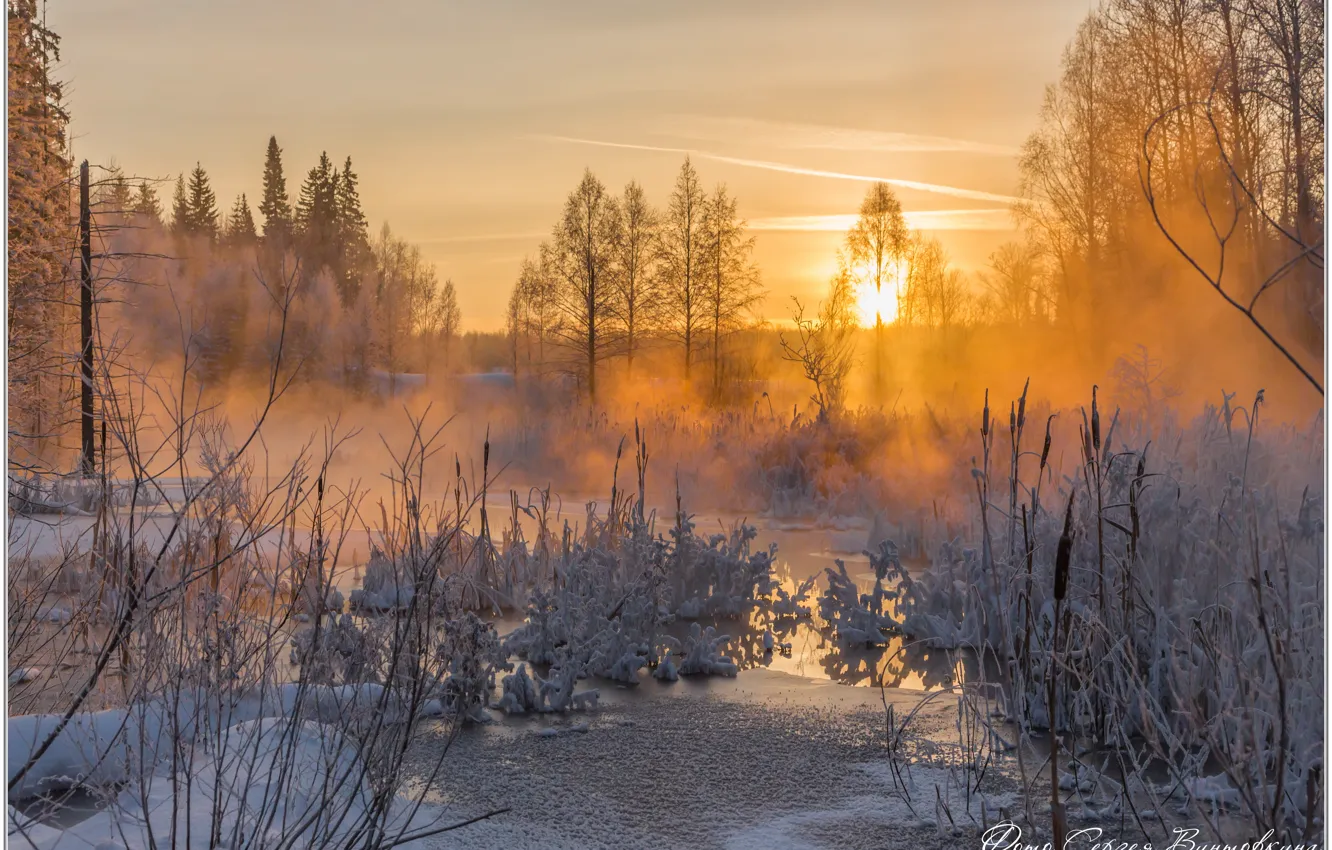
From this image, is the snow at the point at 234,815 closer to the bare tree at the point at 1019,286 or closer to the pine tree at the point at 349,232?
the bare tree at the point at 1019,286

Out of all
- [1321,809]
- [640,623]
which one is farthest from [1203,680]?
[640,623]

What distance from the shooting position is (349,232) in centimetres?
4738

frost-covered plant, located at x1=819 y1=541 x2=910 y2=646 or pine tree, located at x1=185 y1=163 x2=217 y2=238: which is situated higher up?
pine tree, located at x1=185 y1=163 x2=217 y2=238

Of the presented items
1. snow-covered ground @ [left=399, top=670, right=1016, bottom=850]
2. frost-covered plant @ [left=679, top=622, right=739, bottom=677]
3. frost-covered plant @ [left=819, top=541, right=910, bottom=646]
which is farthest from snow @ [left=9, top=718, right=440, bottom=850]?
frost-covered plant @ [left=819, top=541, right=910, bottom=646]

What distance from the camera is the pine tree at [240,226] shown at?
44062 millimetres

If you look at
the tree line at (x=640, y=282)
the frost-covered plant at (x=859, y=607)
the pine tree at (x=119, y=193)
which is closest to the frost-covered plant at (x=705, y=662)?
the frost-covered plant at (x=859, y=607)

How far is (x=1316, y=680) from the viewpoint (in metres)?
3.28

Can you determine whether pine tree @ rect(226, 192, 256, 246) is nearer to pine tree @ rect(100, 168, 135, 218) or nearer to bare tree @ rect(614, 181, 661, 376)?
bare tree @ rect(614, 181, 661, 376)

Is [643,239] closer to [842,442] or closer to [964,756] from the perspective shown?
[842,442]

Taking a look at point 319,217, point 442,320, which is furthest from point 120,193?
point 442,320

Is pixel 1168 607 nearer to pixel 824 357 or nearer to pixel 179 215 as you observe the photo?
pixel 824 357

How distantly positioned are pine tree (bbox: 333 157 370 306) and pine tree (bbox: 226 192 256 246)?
356 cm

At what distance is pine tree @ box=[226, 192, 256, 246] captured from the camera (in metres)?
44.1

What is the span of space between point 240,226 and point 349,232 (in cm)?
570
